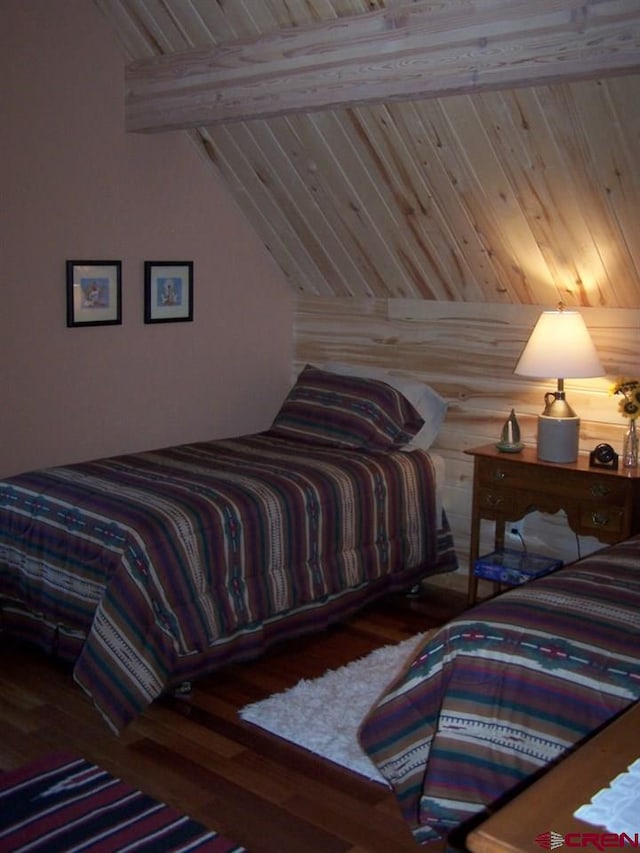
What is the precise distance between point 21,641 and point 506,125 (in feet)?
8.10

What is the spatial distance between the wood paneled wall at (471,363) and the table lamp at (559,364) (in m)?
0.18

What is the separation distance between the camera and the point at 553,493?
12.5ft

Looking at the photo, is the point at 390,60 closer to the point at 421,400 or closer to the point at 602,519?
the point at 421,400

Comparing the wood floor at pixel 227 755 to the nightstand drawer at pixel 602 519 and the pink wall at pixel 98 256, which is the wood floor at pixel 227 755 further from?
the pink wall at pixel 98 256

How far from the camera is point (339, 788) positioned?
8.93 feet

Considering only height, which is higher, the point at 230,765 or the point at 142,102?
the point at 142,102

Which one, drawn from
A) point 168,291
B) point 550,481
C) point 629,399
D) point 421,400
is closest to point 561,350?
point 629,399

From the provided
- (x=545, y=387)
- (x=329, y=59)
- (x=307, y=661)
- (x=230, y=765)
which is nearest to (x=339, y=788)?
(x=230, y=765)

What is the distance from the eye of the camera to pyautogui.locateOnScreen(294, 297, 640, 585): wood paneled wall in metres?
3.97

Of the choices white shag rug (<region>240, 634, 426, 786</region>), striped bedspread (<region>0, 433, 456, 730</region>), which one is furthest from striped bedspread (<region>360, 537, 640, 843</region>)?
striped bedspread (<region>0, 433, 456, 730</region>)

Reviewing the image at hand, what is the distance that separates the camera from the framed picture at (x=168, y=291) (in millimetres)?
4355

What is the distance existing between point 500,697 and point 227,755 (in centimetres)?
98

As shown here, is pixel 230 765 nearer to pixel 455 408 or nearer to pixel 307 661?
pixel 307 661

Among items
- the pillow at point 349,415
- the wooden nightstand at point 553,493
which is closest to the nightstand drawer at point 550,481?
the wooden nightstand at point 553,493
